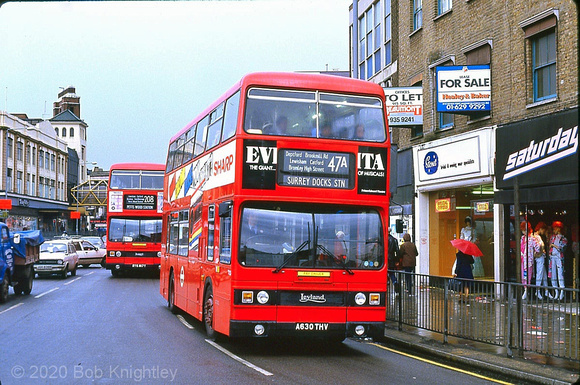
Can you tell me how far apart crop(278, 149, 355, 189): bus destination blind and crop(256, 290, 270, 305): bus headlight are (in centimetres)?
166

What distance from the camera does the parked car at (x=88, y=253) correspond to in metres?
40.5

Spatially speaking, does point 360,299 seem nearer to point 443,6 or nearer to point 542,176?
point 542,176

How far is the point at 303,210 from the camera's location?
35.4ft

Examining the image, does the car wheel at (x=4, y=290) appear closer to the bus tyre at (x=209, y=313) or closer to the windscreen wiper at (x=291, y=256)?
the bus tyre at (x=209, y=313)

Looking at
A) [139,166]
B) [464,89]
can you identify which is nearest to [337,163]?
[464,89]

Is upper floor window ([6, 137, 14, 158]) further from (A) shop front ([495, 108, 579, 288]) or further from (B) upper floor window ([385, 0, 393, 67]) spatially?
(A) shop front ([495, 108, 579, 288])

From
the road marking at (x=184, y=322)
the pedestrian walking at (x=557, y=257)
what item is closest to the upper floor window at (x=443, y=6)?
the pedestrian walking at (x=557, y=257)

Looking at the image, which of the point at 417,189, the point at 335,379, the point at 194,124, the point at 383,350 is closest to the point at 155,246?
the point at 417,189

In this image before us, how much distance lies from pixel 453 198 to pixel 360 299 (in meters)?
12.7

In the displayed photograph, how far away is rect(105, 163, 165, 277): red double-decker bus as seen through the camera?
1163 inches

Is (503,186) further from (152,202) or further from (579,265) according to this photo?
(152,202)

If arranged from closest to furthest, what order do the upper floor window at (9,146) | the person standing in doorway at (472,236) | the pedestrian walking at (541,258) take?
the pedestrian walking at (541,258)
the person standing in doorway at (472,236)
the upper floor window at (9,146)

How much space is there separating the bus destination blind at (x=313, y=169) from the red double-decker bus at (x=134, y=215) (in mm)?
19528

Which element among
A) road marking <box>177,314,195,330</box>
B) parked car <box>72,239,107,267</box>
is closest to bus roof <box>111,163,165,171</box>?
parked car <box>72,239,107,267</box>
